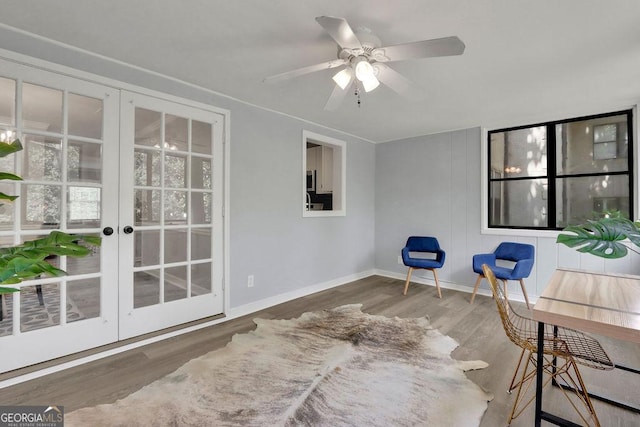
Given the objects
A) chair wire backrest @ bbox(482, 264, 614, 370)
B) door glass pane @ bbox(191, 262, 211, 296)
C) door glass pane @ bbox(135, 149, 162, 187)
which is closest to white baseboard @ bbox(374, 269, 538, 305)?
chair wire backrest @ bbox(482, 264, 614, 370)

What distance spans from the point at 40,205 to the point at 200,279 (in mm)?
1352

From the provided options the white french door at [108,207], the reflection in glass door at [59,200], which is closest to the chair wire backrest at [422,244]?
the white french door at [108,207]

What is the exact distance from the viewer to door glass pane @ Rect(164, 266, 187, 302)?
2698 millimetres

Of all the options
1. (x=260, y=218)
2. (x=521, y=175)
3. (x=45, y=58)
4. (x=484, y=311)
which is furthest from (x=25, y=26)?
(x=521, y=175)

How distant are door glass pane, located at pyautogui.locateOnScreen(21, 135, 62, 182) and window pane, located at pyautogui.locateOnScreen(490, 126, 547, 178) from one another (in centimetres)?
468

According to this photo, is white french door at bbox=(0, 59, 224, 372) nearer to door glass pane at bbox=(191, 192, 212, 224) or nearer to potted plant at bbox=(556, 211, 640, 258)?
door glass pane at bbox=(191, 192, 212, 224)

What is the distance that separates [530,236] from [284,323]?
3167mm

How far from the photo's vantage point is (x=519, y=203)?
3.86 meters

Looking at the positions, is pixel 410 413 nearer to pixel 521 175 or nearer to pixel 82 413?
pixel 82 413

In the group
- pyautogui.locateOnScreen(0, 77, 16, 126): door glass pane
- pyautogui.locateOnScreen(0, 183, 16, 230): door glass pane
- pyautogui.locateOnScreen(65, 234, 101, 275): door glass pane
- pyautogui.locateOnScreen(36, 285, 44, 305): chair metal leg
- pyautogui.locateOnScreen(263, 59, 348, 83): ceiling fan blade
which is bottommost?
pyautogui.locateOnScreen(36, 285, 44, 305): chair metal leg

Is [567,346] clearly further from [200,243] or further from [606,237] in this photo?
[200,243]

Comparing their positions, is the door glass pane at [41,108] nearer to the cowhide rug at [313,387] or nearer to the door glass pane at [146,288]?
the door glass pane at [146,288]

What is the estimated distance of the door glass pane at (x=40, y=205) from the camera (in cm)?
204

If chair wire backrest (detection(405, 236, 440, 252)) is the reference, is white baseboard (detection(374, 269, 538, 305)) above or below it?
below
